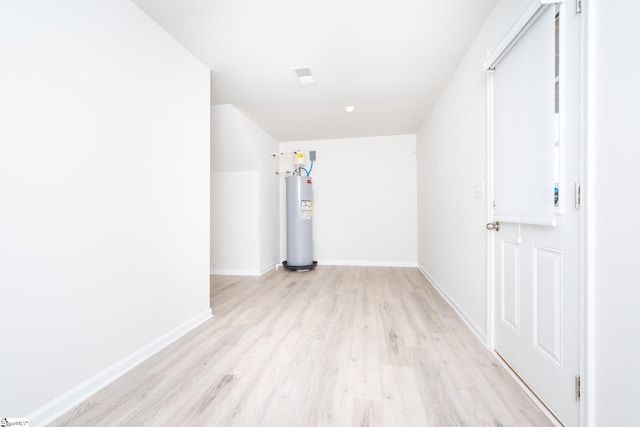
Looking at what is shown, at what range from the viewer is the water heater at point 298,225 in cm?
448

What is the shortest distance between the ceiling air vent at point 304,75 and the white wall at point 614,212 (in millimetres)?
2011

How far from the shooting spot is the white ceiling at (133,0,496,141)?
5.79 ft

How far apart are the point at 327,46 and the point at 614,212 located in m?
2.11

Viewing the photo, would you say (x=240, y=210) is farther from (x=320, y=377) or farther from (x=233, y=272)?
(x=320, y=377)

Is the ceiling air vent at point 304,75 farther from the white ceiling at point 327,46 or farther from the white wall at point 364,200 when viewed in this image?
the white wall at point 364,200

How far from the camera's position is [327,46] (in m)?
2.16

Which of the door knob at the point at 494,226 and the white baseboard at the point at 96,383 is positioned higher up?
the door knob at the point at 494,226

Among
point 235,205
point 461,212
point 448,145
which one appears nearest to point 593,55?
point 461,212

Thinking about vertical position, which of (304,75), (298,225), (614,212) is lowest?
(298,225)

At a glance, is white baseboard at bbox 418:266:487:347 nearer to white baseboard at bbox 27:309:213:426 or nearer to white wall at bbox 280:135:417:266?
white wall at bbox 280:135:417:266

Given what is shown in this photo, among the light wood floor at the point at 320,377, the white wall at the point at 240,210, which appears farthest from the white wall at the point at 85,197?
the white wall at the point at 240,210

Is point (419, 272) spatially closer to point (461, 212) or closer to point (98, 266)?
point (461, 212)

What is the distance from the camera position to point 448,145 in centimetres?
276

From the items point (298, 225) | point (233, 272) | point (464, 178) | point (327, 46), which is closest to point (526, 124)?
point (464, 178)
